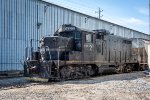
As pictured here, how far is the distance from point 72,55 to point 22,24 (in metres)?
8.83

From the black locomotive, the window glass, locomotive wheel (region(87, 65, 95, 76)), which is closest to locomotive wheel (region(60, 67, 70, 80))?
the black locomotive

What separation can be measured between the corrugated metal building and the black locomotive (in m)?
2.29

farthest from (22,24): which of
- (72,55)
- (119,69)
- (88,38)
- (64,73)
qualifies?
(64,73)

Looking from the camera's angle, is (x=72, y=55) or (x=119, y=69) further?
(x=119, y=69)

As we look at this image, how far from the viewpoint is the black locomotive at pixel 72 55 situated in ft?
52.9

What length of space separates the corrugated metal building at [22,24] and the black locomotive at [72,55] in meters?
2.29

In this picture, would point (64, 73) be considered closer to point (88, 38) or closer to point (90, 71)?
point (90, 71)

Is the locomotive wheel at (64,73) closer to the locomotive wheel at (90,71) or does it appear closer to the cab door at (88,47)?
the cab door at (88,47)

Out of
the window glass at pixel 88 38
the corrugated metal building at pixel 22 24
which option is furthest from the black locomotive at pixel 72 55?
the corrugated metal building at pixel 22 24

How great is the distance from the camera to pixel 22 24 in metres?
24.4

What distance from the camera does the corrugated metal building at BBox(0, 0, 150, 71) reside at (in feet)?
74.4

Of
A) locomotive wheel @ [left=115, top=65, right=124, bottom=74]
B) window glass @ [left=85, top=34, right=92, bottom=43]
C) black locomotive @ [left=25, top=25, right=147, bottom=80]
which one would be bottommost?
locomotive wheel @ [left=115, top=65, right=124, bottom=74]

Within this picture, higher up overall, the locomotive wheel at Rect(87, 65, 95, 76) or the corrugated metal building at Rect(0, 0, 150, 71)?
the corrugated metal building at Rect(0, 0, 150, 71)

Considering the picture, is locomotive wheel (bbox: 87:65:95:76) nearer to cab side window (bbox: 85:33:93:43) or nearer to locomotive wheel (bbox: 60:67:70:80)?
cab side window (bbox: 85:33:93:43)
